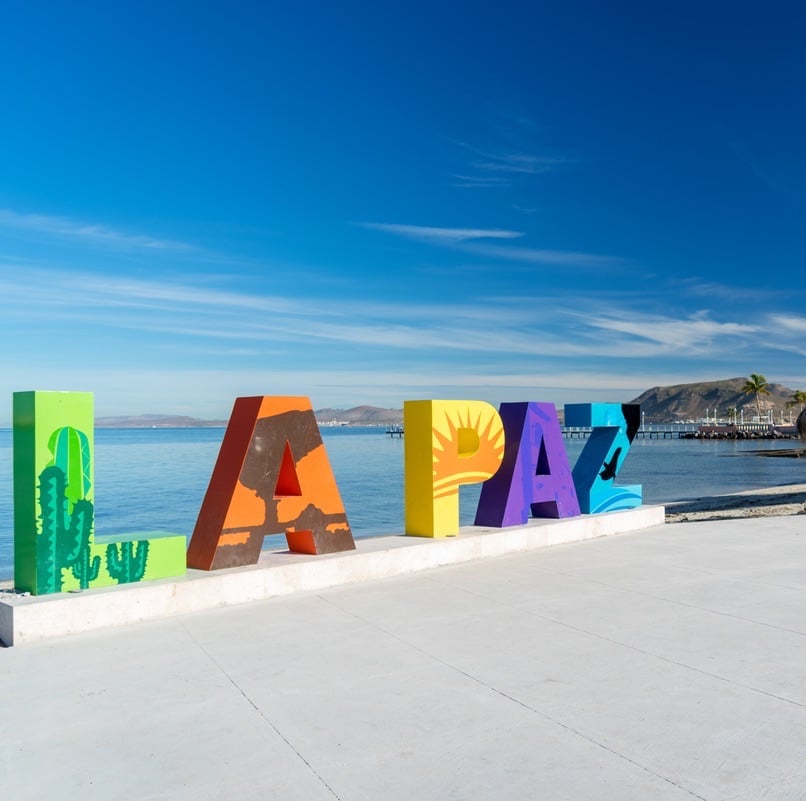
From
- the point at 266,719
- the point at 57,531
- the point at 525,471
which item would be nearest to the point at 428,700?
the point at 266,719

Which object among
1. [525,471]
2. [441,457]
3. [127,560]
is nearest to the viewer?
[127,560]

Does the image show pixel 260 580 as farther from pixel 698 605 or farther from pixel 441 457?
pixel 698 605

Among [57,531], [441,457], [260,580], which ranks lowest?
[260,580]

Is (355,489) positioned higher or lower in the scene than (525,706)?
lower

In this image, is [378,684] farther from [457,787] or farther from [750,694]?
[750,694]

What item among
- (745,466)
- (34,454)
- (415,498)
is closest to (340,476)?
(745,466)

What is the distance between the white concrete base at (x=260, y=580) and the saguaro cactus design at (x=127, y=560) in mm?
163

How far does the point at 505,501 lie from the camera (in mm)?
9523

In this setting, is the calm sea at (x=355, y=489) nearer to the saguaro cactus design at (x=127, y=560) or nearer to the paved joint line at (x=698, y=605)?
the saguaro cactus design at (x=127, y=560)

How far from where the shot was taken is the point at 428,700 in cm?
438

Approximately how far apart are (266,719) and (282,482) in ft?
12.4

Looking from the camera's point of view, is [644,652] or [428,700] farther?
[644,652]

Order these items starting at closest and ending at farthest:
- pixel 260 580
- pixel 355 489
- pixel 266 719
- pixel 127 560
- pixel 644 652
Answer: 1. pixel 266 719
2. pixel 644 652
3. pixel 127 560
4. pixel 260 580
5. pixel 355 489

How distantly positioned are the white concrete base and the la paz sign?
0.74 feet
